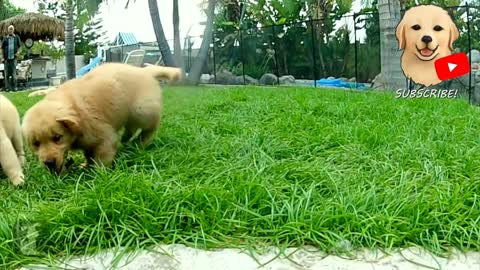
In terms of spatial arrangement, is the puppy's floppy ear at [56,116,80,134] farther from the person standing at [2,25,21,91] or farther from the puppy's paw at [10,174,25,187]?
the person standing at [2,25,21,91]

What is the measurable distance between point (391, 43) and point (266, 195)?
8.96 meters

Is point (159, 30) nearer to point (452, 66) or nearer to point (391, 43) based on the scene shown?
point (391, 43)

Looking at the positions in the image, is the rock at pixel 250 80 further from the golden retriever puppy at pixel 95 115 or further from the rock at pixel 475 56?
the golden retriever puppy at pixel 95 115

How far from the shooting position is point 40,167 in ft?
11.0

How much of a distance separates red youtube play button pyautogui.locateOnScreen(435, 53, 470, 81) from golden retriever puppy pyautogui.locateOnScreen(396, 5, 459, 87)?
0.10 meters

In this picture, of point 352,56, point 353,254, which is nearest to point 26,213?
point 353,254

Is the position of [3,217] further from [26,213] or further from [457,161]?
[457,161]

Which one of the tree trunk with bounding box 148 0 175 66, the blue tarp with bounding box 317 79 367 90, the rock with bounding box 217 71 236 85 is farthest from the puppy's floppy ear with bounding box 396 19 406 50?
the rock with bounding box 217 71 236 85

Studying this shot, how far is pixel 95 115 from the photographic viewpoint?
11.1 ft

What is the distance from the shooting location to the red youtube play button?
9766 millimetres

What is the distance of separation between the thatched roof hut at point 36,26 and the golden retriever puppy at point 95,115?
2002 cm

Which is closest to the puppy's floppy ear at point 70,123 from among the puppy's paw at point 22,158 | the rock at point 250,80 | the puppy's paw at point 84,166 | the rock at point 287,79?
the puppy's paw at point 84,166

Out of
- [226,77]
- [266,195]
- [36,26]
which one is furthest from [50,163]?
[36,26]

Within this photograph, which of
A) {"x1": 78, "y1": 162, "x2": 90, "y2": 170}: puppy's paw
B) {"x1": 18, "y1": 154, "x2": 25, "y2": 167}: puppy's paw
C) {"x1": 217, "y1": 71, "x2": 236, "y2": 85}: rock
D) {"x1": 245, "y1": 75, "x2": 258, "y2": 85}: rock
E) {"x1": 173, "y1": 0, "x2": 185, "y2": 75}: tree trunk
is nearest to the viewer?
{"x1": 78, "y1": 162, "x2": 90, "y2": 170}: puppy's paw
